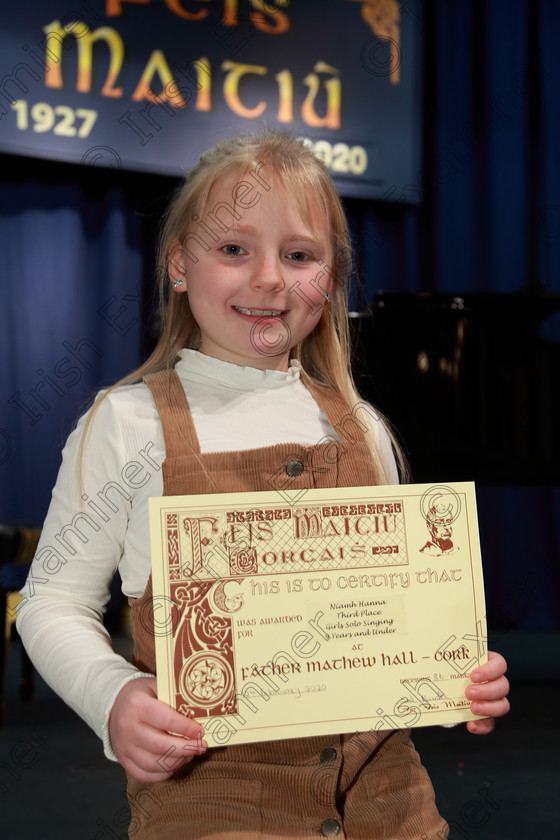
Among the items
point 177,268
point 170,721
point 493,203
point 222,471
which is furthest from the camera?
point 493,203

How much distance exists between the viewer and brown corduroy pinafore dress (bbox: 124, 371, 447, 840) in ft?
2.94

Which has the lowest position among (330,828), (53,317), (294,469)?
(330,828)

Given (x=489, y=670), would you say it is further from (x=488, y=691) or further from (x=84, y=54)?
(x=84, y=54)

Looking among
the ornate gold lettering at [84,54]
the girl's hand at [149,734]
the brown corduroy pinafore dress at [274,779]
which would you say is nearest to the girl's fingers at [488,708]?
the brown corduroy pinafore dress at [274,779]

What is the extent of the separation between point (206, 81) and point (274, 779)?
3.95m

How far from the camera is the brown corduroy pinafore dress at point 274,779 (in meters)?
0.90

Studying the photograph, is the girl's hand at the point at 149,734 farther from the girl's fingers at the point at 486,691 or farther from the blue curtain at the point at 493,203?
the blue curtain at the point at 493,203

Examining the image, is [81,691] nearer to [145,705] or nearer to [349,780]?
[145,705]

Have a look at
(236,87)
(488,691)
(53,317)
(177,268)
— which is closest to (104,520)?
(177,268)

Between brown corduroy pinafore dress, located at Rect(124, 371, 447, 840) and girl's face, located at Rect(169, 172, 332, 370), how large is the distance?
15 cm

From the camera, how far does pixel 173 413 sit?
1.08 meters

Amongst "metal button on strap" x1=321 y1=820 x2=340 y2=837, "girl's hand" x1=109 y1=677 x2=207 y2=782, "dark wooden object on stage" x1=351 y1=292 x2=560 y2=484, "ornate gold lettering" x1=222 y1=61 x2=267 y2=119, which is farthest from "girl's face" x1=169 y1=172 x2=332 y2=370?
"ornate gold lettering" x1=222 y1=61 x2=267 y2=119

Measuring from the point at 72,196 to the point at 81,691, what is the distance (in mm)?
3617

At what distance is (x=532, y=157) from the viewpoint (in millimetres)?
4648
